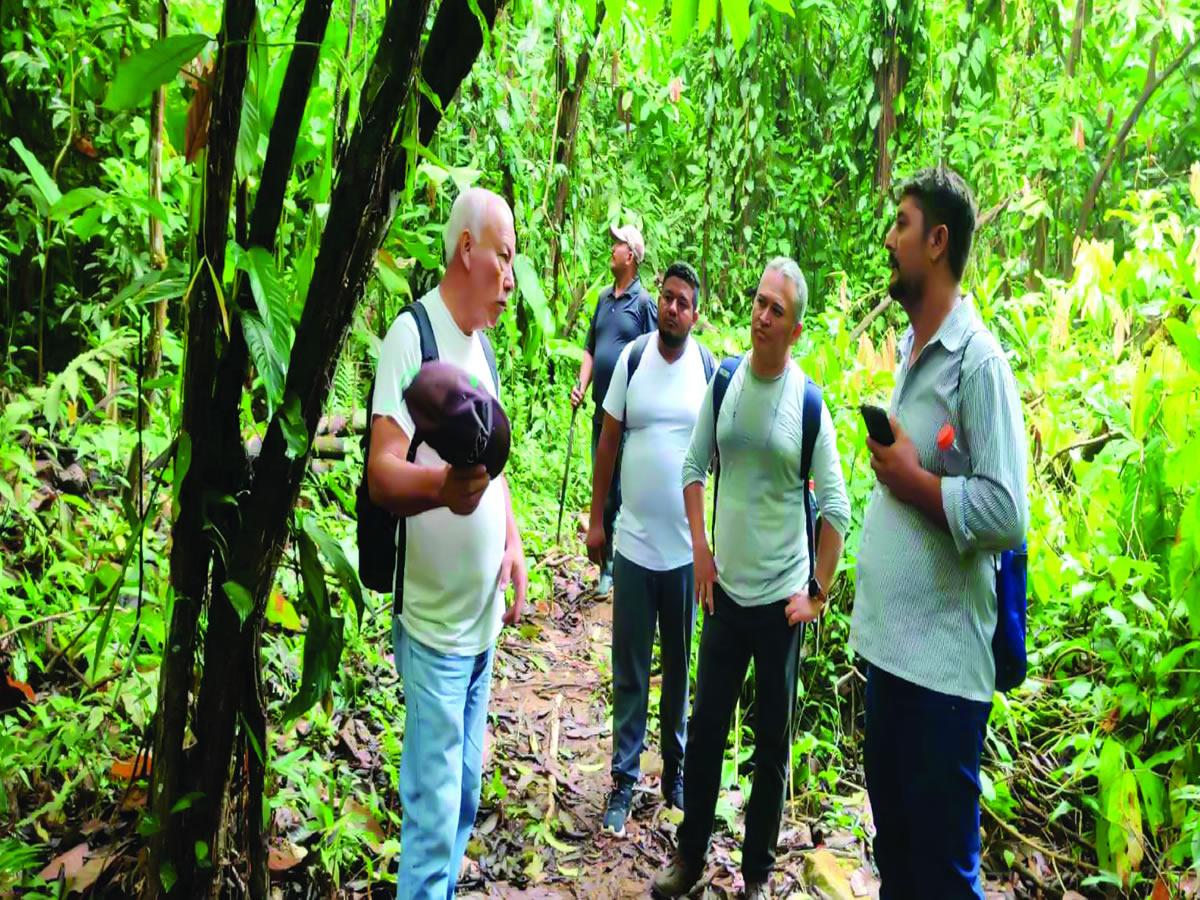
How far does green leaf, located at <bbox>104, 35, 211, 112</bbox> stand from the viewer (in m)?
1.30

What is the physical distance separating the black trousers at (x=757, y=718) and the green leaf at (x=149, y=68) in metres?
2.11

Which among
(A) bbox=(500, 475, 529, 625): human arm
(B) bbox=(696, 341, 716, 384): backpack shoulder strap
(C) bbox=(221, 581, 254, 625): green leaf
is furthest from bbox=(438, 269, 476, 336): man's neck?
(B) bbox=(696, 341, 716, 384): backpack shoulder strap

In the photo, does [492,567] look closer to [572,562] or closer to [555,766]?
[555,766]

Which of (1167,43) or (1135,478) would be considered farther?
(1167,43)

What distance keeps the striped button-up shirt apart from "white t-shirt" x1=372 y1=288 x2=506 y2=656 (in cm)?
95

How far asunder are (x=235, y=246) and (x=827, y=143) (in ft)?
31.6

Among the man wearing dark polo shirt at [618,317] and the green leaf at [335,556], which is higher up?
the man wearing dark polo shirt at [618,317]

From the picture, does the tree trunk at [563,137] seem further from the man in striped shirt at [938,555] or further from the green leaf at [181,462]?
the green leaf at [181,462]

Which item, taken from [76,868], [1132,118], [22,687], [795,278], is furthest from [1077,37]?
[76,868]

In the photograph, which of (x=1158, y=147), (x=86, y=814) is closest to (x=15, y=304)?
(x=86, y=814)

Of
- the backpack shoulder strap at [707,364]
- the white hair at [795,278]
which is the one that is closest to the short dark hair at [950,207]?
the white hair at [795,278]

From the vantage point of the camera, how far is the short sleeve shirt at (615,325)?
499 cm

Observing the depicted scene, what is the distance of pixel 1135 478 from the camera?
10.7ft

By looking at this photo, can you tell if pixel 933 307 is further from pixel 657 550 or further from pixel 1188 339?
pixel 657 550
